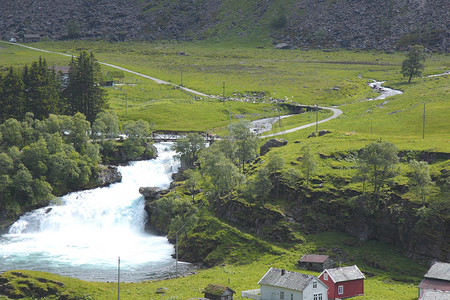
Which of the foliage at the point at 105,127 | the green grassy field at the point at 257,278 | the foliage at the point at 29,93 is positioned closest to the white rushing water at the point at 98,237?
the green grassy field at the point at 257,278

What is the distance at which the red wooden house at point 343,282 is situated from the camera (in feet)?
267

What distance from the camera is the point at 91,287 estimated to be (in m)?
86.2

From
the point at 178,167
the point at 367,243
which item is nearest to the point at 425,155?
the point at 367,243

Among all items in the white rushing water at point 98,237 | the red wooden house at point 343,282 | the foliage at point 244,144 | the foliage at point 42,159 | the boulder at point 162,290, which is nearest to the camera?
the red wooden house at point 343,282

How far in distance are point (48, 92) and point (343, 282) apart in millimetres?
103386

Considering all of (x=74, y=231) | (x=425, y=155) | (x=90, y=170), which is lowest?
(x=74, y=231)

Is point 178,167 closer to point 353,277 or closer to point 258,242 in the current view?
point 258,242

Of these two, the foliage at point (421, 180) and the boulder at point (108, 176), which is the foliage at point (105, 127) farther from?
the foliage at point (421, 180)

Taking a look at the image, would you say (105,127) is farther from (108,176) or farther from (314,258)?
(314,258)

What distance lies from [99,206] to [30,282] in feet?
140

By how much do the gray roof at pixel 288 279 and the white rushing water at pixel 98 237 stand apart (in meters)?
23.2

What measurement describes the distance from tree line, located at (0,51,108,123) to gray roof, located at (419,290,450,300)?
110131 mm

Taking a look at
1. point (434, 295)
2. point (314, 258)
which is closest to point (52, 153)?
point (314, 258)

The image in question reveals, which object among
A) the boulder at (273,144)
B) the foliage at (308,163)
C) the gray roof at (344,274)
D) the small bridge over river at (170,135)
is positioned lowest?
the gray roof at (344,274)
